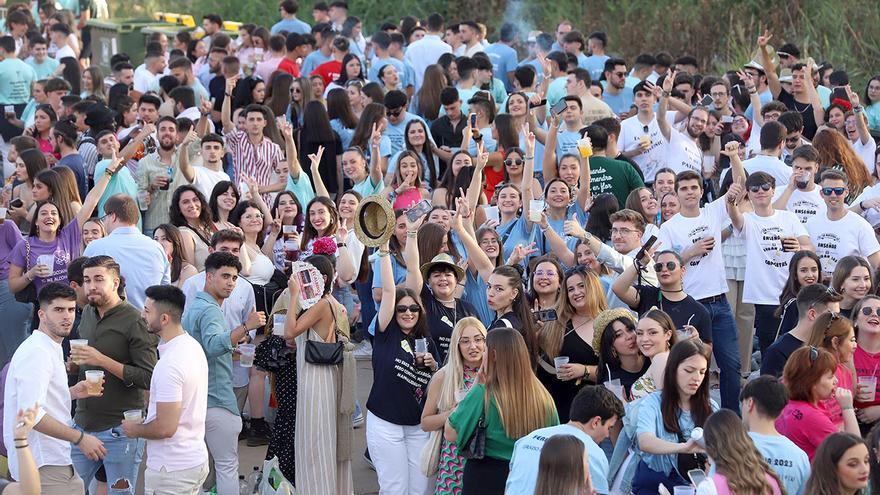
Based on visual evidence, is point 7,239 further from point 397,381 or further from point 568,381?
point 568,381

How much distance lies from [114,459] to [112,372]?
22.4 inches

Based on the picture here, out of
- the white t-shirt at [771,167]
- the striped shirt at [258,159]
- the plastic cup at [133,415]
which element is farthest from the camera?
the striped shirt at [258,159]

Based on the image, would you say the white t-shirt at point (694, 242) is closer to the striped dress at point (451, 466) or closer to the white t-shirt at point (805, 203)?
the white t-shirt at point (805, 203)

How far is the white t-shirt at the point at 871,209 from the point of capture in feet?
37.1

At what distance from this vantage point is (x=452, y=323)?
8.91 metres

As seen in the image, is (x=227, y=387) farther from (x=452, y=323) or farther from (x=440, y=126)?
(x=440, y=126)

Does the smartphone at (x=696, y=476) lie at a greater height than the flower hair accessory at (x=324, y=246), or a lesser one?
lesser

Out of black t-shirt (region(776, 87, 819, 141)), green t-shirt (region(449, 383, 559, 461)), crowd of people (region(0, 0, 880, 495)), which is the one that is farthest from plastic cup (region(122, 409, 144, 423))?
black t-shirt (region(776, 87, 819, 141))

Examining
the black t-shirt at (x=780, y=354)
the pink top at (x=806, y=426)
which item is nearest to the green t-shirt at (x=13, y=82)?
the black t-shirt at (x=780, y=354)

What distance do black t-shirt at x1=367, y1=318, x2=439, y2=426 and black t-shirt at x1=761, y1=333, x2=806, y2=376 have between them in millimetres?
2041

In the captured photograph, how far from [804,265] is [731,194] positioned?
1.10m

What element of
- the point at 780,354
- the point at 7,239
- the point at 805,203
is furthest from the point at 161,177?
the point at 780,354

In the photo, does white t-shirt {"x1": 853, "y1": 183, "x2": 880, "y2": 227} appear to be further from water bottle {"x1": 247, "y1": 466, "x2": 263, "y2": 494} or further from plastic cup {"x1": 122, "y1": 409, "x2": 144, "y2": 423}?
plastic cup {"x1": 122, "y1": 409, "x2": 144, "y2": 423}

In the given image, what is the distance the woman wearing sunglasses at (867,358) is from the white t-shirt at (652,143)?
192 inches
